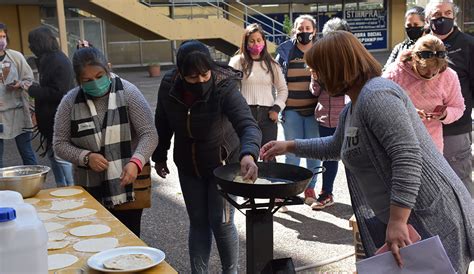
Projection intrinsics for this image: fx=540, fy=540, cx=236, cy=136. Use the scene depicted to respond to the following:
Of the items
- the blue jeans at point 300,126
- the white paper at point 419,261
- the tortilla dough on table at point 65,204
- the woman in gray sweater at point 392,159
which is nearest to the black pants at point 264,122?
the blue jeans at point 300,126

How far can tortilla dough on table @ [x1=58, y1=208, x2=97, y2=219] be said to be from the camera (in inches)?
105

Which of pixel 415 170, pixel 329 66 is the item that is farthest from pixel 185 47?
pixel 415 170

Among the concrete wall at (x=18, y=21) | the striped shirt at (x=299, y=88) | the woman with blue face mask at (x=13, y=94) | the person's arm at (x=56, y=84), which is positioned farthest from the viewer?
the concrete wall at (x=18, y=21)

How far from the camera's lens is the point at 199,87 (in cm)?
294

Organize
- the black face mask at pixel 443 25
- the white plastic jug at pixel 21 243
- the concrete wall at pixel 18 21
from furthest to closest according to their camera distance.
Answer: the concrete wall at pixel 18 21 → the black face mask at pixel 443 25 → the white plastic jug at pixel 21 243

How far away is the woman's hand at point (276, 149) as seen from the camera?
2682mm

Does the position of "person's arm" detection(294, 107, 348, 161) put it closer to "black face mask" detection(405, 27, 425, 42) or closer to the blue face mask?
the blue face mask

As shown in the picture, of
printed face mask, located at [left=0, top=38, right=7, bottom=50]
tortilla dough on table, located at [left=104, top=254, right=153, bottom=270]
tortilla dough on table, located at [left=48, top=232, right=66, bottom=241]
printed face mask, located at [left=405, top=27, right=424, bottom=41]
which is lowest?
tortilla dough on table, located at [left=48, top=232, right=66, bottom=241]

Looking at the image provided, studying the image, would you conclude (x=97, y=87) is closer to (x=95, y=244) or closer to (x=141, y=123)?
(x=141, y=123)

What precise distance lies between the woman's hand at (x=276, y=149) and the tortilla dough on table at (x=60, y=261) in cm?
103

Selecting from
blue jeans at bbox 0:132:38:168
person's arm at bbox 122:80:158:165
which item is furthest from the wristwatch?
blue jeans at bbox 0:132:38:168

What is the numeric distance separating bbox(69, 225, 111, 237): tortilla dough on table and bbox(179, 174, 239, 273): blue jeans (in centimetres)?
79

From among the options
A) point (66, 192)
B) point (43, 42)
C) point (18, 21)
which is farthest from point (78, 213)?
point (18, 21)

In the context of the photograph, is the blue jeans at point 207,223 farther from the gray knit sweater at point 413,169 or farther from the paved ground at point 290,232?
the gray knit sweater at point 413,169
